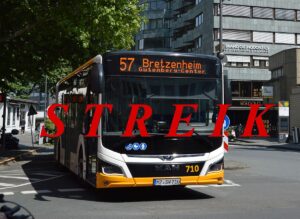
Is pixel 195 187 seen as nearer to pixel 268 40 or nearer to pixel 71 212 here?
pixel 71 212

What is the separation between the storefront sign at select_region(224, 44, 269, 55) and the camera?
201 feet

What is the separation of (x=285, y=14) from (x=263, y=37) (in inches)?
173

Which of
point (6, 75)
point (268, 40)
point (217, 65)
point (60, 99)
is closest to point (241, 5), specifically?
point (268, 40)

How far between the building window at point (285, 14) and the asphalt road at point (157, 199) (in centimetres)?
5172

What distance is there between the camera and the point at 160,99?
10.3 meters

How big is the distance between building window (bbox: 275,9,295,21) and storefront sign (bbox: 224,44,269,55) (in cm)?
459

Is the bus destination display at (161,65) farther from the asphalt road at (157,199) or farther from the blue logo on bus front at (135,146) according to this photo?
the asphalt road at (157,199)

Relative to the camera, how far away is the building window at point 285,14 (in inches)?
2522

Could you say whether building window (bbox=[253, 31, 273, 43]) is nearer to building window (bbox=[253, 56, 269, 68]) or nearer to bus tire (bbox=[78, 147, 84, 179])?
building window (bbox=[253, 56, 269, 68])

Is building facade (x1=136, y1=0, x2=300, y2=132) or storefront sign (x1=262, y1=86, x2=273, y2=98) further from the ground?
building facade (x1=136, y1=0, x2=300, y2=132)

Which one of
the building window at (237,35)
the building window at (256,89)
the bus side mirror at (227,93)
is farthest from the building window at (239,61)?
the bus side mirror at (227,93)

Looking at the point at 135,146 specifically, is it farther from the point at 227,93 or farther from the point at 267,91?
the point at 267,91

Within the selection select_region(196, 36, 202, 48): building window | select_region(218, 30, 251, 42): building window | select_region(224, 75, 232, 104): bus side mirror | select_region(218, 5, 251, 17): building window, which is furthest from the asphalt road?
select_region(196, 36, 202, 48): building window

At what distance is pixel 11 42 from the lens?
23.6 m
